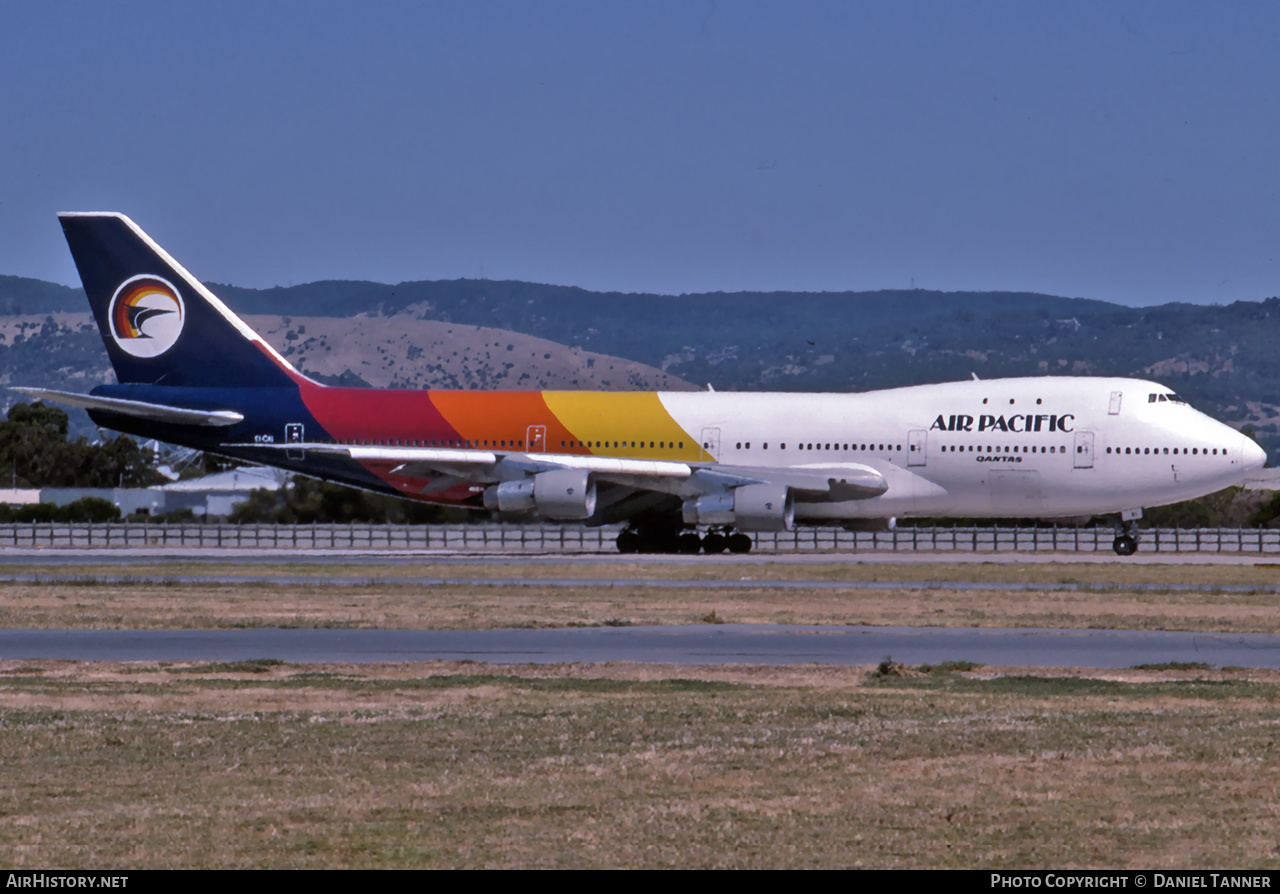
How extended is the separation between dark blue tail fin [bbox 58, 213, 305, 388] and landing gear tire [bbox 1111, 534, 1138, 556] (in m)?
24.6

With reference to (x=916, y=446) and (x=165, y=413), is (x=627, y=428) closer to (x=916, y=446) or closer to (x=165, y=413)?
(x=916, y=446)

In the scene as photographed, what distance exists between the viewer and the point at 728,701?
1683 cm

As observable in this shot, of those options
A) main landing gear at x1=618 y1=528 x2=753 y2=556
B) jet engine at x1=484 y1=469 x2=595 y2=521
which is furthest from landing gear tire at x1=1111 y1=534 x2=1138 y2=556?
jet engine at x1=484 y1=469 x2=595 y2=521

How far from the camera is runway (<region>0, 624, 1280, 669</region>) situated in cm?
2083

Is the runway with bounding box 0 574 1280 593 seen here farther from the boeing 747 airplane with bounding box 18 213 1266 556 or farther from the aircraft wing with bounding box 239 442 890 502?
the boeing 747 airplane with bounding box 18 213 1266 556

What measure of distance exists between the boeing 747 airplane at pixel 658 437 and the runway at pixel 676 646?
20.2m

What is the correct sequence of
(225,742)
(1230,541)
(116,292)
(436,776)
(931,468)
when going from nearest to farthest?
(436,776) < (225,742) < (931,468) < (116,292) < (1230,541)

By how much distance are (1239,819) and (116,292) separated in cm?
4518

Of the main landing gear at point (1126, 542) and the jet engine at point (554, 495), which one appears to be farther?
the main landing gear at point (1126, 542)

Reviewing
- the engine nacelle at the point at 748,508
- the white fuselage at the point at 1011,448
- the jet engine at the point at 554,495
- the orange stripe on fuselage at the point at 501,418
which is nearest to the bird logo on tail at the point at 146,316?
the orange stripe on fuselage at the point at 501,418

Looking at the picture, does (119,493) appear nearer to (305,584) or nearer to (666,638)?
(305,584)

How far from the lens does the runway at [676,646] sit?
20828 mm

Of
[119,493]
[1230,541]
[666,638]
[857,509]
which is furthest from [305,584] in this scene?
[119,493]

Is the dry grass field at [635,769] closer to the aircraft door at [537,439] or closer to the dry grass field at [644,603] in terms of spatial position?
the dry grass field at [644,603]
